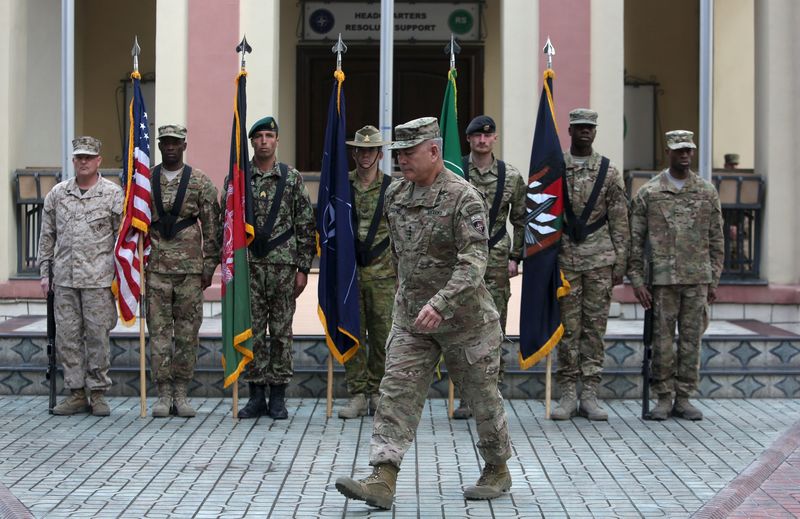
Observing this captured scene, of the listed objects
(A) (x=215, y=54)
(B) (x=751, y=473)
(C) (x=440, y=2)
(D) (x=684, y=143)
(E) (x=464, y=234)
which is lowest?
(B) (x=751, y=473)

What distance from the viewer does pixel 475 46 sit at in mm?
15172

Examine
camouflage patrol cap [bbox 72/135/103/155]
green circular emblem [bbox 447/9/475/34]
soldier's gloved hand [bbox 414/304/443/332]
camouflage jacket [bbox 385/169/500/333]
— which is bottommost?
soldier's gloved hand [bbox 414/304/443/332]

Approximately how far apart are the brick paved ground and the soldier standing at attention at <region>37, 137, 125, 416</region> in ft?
1.05

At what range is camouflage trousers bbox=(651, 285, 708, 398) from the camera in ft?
29.7

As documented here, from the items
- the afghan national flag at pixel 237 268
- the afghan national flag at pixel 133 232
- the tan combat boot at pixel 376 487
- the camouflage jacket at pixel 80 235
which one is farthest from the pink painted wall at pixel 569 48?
the tan combat boot at pixel 376 487

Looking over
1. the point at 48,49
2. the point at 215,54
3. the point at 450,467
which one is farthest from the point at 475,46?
the point at 450,467

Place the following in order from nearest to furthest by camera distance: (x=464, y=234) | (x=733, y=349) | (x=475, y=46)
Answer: (x=464, y=234) < (x=733, y=349) < (x=475, y=46)

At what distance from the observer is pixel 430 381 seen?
6508mm

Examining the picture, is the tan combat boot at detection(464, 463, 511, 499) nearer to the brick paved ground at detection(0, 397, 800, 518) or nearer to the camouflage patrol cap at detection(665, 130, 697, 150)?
the brick paved ground at detection(0, 397, 800, 518)

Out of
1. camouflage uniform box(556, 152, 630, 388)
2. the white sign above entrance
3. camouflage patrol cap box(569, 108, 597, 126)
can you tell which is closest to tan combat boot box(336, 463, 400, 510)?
camouflage uniform box(556, 152, 630, 388)

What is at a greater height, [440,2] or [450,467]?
[440,2]

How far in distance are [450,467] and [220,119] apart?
591 cm

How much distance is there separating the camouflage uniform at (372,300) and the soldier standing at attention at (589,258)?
4.32 ft

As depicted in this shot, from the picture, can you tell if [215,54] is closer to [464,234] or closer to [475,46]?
[475,46]
